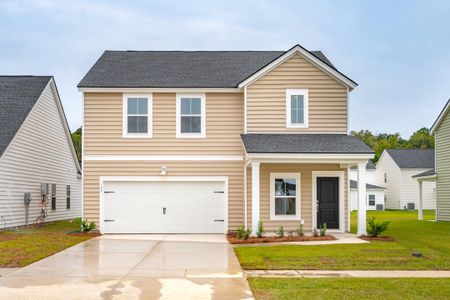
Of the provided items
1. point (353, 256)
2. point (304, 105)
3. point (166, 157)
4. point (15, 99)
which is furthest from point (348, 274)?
point (15, 99)

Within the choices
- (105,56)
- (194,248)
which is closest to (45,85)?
(105,56)

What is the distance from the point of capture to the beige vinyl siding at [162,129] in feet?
66.6

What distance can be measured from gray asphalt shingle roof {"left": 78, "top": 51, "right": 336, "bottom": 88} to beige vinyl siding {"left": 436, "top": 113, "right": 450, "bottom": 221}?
26.5 feet

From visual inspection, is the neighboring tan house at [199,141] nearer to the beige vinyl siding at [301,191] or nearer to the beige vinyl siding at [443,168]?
the beige vinyl siding at [301,191]

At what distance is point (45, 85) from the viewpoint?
24.7 m

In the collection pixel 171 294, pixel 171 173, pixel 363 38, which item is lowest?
pixel 171 294

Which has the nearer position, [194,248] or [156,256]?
[156,256]

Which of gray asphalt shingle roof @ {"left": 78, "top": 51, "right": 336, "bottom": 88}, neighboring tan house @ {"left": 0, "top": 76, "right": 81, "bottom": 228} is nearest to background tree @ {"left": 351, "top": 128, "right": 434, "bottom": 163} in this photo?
neighboring tan house @ {"left": 0, "top": 76, "right": 81, "bottom": 228}

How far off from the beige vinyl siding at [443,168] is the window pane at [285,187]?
34.2ft

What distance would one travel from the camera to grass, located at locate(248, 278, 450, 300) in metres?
8.52

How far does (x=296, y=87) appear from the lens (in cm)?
1984

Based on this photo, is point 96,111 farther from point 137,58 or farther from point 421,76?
point 421,76

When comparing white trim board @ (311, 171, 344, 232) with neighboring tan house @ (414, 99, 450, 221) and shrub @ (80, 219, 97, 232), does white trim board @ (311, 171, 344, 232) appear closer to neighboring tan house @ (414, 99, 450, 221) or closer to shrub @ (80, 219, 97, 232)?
shrub @ (80, 219, 97, 232)

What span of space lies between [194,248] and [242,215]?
206 inches
